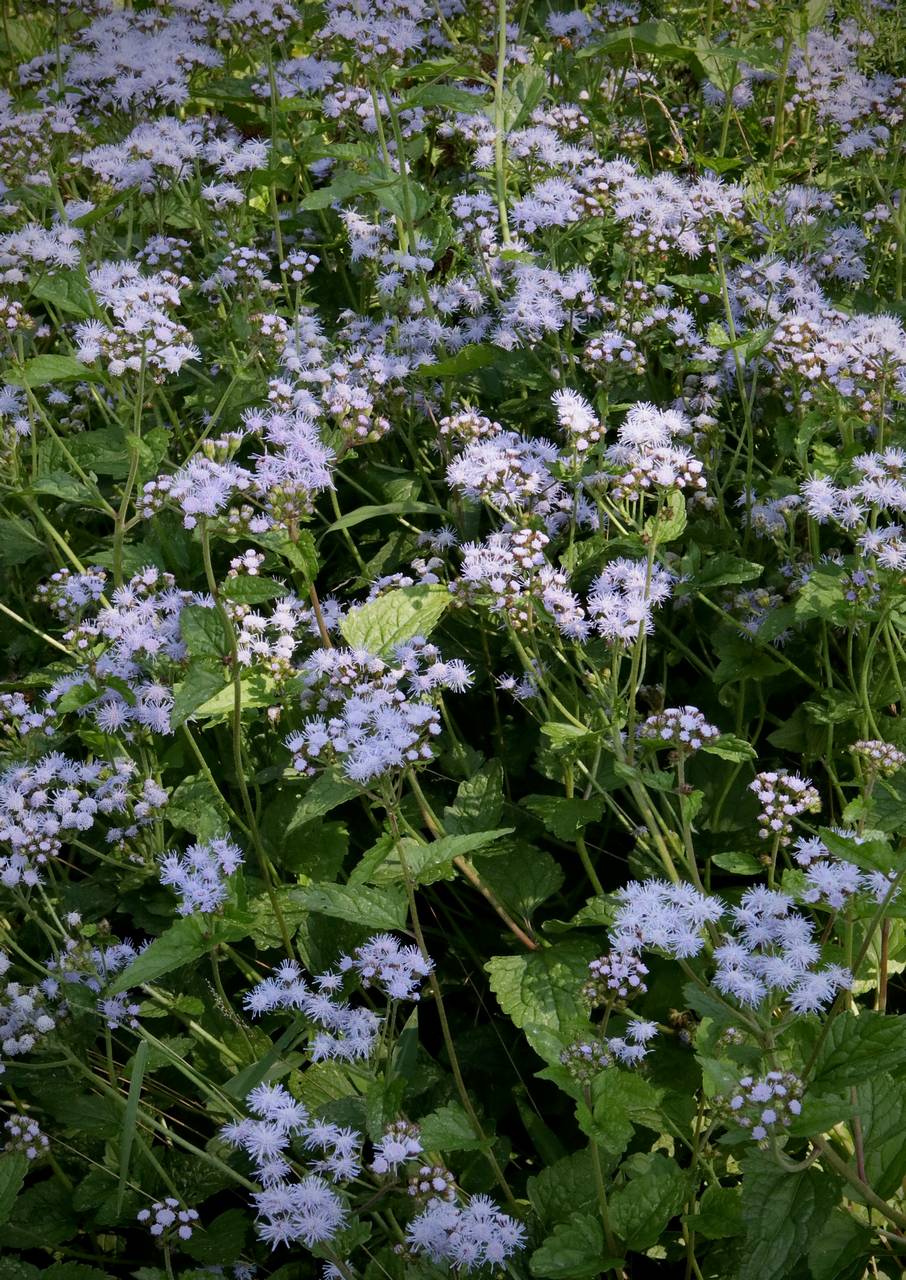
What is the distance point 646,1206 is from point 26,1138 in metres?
1.31

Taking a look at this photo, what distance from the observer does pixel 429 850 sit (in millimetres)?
2529

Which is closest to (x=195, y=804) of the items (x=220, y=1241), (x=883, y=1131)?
(x=220, y=1241)

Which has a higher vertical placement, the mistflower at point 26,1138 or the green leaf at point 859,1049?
the green leaf at point 859,1049

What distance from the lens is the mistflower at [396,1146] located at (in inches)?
85.8

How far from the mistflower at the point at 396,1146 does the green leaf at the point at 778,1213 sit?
0.58m

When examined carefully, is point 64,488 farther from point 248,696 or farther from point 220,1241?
point 220,1241

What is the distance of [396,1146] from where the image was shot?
2.20 meters

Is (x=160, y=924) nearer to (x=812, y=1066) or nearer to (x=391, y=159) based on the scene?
(x=812, y=1066)

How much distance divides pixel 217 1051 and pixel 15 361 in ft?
6.23

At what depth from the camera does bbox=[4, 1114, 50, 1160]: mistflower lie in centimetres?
266

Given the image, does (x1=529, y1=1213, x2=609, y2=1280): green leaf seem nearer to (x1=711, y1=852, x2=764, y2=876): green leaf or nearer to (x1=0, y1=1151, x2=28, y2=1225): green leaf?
(x1=711, y1=852, x2=764, y2=876): green leaf

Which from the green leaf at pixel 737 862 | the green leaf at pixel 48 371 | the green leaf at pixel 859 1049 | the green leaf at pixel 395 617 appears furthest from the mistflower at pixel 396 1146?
the green leaf at pixel 48 371

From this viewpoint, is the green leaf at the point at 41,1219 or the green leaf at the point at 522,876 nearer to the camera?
the green leaf at the point at 41,1219

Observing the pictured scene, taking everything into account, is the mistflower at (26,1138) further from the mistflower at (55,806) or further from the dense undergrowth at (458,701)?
the mistflower at (55,806)
